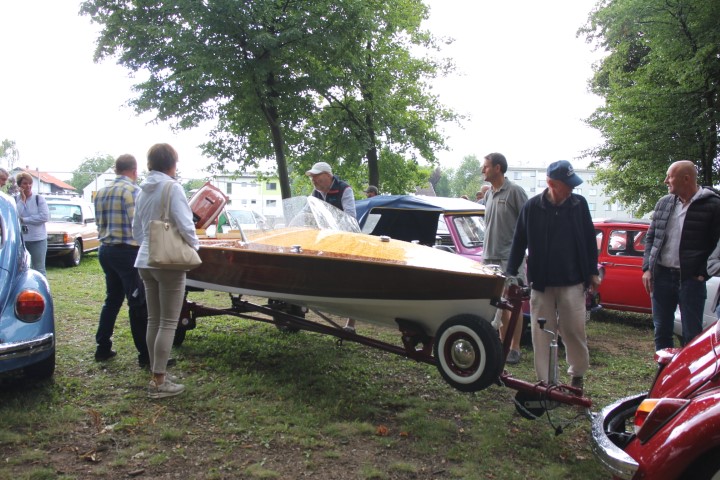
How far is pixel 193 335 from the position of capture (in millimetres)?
6328

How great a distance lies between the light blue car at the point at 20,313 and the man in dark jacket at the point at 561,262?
3706mm

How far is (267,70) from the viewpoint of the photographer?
1145cm

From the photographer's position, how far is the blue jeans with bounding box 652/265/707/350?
4.11 m

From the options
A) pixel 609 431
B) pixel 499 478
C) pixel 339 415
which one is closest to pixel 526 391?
pixel 499 478

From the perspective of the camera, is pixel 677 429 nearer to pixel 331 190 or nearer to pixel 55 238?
pixel 331 190

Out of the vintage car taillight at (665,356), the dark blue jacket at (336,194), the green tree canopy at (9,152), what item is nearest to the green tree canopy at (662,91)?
the dark blue jacket at (336,194)

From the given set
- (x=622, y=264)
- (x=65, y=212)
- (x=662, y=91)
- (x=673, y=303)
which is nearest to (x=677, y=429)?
(x=673, y=303)

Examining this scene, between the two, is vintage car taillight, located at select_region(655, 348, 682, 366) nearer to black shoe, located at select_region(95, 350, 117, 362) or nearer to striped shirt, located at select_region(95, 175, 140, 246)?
striped shirt, located at select_region(95, 175, 140, 246)

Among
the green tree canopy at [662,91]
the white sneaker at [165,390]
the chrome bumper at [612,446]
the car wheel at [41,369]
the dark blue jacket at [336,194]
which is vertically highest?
the green tree canopy at [662,91]

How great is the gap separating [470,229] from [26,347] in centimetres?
549

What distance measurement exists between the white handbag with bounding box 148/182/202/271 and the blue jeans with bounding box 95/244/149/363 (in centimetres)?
96

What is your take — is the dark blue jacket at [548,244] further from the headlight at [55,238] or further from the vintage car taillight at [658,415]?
the headlight at [55,238]

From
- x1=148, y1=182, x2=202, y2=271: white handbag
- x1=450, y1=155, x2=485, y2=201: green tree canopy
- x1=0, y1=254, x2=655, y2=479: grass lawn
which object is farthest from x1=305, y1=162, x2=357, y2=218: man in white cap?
x1=450, y1=155, x2=485, y2=201: green tree canopy

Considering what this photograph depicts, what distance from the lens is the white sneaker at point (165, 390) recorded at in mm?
4217
